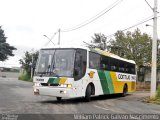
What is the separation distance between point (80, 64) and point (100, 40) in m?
40.1

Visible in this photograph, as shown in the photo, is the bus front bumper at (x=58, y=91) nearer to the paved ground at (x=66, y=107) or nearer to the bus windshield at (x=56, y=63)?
the paved ground at (x=66, y=107)

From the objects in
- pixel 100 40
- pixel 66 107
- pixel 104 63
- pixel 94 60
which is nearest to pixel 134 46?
pixel 100 40

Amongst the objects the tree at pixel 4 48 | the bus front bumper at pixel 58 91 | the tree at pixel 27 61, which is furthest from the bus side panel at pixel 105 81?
the tree at pixel 27 61

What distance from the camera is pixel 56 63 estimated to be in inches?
747

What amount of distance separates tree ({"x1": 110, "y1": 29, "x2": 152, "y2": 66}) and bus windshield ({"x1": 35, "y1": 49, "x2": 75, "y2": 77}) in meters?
30.6

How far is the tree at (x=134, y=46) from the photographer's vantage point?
49.5m

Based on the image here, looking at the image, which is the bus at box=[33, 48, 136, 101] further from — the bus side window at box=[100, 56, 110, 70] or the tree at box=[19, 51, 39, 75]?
the tree at box=[19, 51, 39, 75]

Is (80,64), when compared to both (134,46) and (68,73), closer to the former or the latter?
(68,73)

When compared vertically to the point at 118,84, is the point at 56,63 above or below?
above

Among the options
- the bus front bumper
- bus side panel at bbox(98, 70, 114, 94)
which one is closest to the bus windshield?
the bus front bumper

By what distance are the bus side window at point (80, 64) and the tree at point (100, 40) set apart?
35219mm

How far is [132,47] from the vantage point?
5084cm

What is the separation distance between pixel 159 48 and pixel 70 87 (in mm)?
36267

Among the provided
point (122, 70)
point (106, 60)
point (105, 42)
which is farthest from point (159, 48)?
point (106, 60)
